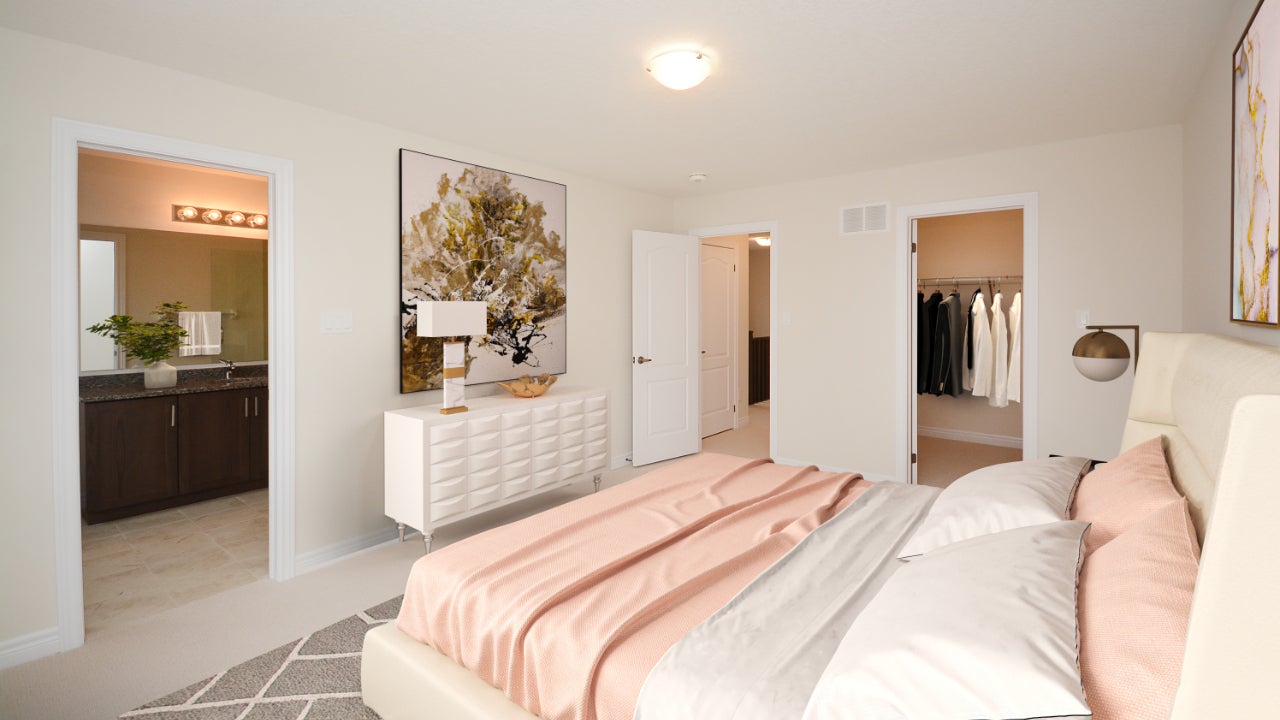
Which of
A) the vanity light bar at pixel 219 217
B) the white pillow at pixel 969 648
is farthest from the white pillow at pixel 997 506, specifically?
the vanity light bar at pixel 219 217

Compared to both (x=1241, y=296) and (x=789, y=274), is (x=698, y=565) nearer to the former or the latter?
(x=1241, y=296)

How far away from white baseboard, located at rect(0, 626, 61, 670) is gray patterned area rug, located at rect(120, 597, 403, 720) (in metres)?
0.75

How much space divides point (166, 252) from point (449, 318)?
2781 millimetres

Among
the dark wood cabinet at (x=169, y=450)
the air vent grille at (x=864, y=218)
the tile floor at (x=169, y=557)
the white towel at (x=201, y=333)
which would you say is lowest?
the tile floor at (x=169, y=557)

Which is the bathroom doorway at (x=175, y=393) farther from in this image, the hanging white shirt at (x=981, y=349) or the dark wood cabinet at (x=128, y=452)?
the hanging white shirt at (x=981, y=349)

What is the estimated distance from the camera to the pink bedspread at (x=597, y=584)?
1393mm

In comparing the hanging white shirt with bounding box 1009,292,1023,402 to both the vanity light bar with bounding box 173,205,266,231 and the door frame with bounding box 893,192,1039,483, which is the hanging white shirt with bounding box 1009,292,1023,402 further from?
the vanity light bar with bounding box 173,205,266,231

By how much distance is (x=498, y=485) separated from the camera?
3.65 m

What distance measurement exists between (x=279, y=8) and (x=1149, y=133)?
15.2 feet

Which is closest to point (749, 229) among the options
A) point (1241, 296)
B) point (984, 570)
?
point (1241, 296)

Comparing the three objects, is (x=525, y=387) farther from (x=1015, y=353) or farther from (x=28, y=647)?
(x=1015, y=353)

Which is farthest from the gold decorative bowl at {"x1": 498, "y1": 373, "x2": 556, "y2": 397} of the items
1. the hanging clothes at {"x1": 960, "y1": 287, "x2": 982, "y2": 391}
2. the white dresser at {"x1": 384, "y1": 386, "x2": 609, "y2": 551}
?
the hanging clothes at {"x1": 960, "y1": 287, "x2": 982, "y2": 391}

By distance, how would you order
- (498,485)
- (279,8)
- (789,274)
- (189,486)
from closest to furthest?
(279,8) < (498,485) < (189,486) < (789,274)

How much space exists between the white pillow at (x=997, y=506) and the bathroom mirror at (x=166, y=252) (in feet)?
14.8
